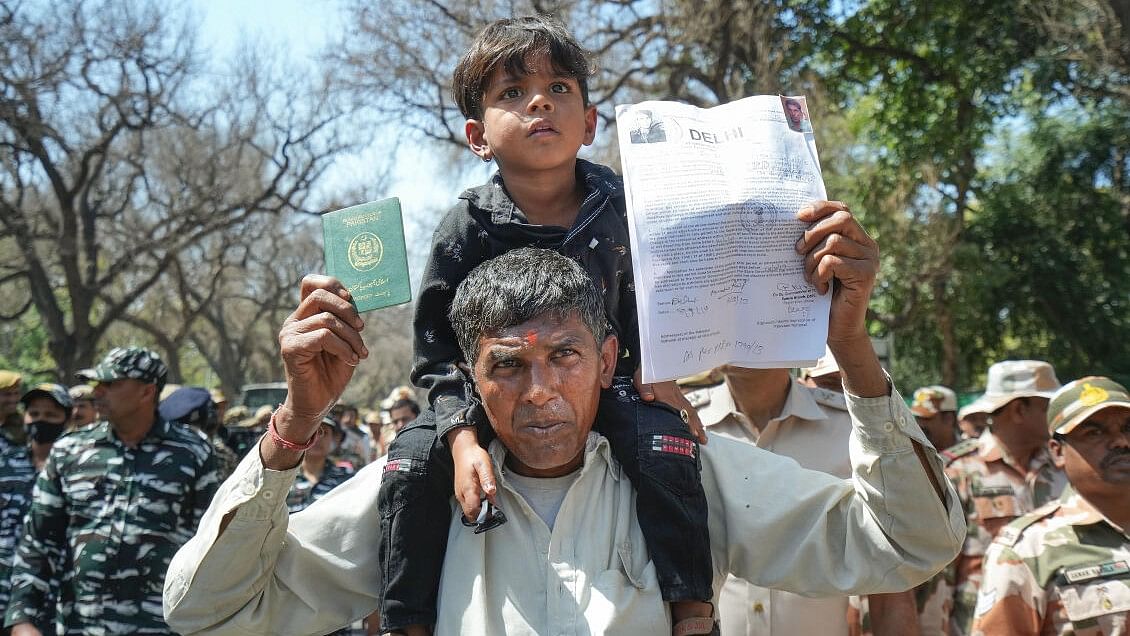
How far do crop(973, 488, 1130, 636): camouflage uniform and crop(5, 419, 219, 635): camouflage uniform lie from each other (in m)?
3.78

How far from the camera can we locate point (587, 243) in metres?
2.76

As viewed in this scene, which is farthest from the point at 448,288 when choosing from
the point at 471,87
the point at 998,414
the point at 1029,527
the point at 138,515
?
the point at 998,414

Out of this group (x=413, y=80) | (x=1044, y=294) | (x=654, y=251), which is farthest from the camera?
(x=1044, y=294)

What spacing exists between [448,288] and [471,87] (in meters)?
0.59

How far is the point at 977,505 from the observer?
5.49 m

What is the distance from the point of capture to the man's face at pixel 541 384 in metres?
2.38

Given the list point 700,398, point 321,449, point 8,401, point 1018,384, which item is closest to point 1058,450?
point 700,398

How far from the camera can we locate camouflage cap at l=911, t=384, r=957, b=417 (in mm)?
7414

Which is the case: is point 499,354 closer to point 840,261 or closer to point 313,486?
point 840,261

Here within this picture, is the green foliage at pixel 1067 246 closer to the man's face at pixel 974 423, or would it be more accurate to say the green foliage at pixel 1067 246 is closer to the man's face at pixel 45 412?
the man's face at pixel 974 423

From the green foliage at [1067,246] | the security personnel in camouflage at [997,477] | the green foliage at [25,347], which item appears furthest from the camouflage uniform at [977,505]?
the green foliage at [25,347]

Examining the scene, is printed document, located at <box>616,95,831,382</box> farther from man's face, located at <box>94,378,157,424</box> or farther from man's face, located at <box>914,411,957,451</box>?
man's face, located at <box>914,411,957,451</box>

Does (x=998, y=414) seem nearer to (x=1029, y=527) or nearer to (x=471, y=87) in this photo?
(x=1029, y=527)

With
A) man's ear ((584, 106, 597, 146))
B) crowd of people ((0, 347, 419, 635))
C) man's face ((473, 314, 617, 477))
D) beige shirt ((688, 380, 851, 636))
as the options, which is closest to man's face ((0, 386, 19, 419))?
crowd of people ((0, 347, 419, 635))
